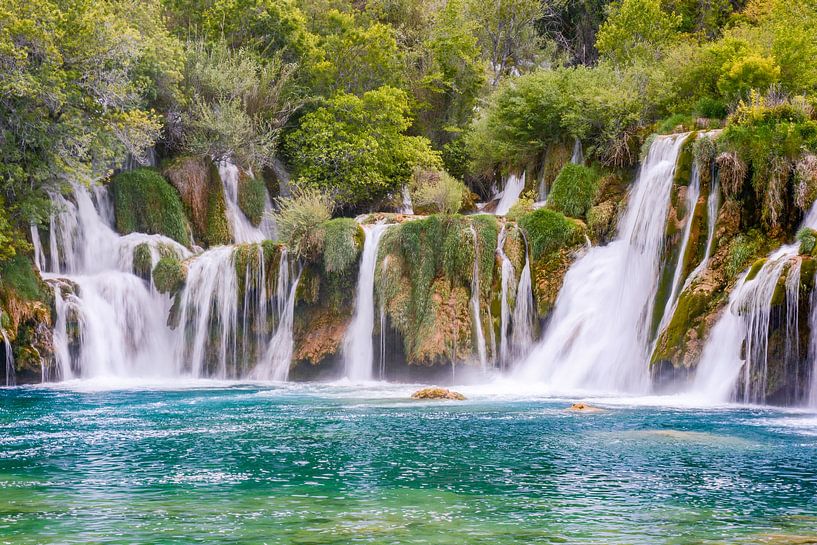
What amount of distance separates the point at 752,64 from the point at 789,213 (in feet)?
23.7

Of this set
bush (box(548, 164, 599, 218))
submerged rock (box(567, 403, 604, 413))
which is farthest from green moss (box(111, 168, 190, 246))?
submerged rock (box(567, 403, 604, 413))

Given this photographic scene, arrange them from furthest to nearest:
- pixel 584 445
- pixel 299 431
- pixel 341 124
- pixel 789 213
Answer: pixel 341 124 < pixel 789 213 < pixel 299 431 < pixel 584 445

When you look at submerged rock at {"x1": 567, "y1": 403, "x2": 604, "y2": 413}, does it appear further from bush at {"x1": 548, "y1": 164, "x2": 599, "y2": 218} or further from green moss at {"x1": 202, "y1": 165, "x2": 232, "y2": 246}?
green moss at {"x1": 202, "y1": 165, "x2": 232, "y2": 246}

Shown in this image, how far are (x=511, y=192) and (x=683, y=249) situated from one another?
38.2 ft

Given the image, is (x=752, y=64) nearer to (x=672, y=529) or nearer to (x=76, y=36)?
(x=76, y=36)

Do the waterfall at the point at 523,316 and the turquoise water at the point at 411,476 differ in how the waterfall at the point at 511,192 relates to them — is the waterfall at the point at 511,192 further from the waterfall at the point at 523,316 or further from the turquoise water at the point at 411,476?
the turquoise water at the point at 411,476

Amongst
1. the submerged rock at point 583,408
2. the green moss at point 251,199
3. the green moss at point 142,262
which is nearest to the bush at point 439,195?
the green moss at point 251,199

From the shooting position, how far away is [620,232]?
25.4 metres

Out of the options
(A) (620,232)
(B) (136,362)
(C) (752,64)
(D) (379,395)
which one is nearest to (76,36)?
(B) (136,362)

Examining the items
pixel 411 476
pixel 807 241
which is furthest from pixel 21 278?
pixel 807 241

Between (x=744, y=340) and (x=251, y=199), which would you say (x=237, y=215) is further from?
(x=744, y=340)

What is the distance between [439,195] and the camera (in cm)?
2986

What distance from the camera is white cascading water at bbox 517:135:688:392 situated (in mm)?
21547

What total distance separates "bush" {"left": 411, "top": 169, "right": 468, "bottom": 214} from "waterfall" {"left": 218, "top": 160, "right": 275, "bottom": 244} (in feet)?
18.9
